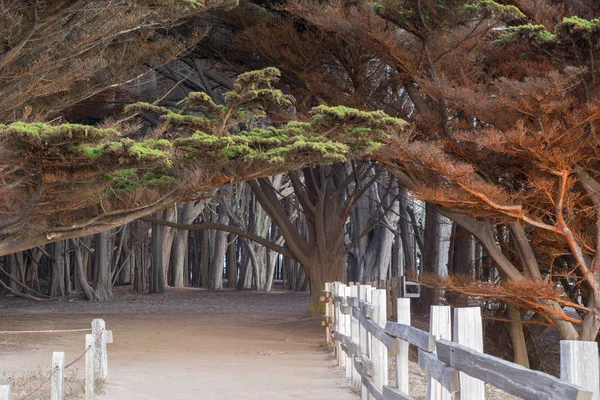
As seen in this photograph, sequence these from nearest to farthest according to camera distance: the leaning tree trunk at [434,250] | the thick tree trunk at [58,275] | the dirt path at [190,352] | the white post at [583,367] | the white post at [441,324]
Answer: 1. the white post at [583,367]
2. the white post at [441,324]
3. the dirt path at [190,352]
4. the leaning tree trunk at [434,250]
5. the thick tree trunk at [58,275]

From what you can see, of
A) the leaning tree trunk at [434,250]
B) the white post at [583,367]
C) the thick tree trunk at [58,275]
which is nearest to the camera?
the white post at [583,367]

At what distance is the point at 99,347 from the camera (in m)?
9.05

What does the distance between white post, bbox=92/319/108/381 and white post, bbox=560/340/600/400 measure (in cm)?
695

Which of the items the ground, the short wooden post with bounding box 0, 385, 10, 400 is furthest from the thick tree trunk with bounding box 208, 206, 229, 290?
the short wooden post with bounding box 0, 385, 10, 400

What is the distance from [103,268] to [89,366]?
2266cm

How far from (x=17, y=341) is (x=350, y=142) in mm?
7307

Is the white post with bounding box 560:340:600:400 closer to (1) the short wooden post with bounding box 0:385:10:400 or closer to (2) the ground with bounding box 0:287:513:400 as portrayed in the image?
(1) the short wooden post with bounding box 0:385:10:400

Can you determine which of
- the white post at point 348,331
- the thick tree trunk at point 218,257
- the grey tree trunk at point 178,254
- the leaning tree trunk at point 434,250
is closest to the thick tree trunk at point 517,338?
the leaning tree trunk at point 434,250

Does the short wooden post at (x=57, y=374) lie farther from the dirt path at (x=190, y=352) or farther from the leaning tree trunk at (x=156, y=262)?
the leaning tree trunk at (x=156, y=262)

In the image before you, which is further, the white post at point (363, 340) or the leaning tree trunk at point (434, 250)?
the leaning tree trunk at point (434, 250)

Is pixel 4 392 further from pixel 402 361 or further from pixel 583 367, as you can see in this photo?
pixel 402 361

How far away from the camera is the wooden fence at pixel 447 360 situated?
2.48m

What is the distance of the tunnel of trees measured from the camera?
10578 mm

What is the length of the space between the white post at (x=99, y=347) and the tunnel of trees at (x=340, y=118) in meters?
1.96
